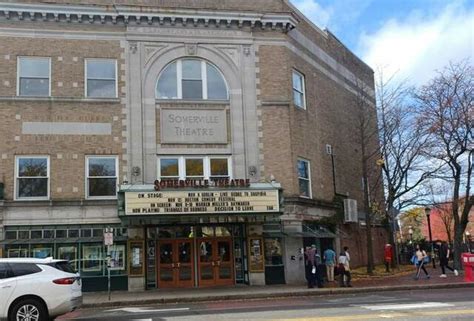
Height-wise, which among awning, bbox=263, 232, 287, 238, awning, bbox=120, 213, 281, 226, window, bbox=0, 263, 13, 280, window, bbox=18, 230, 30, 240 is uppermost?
awning, bbox=120, 213, 281, 226

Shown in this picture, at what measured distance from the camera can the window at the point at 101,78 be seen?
979 inches

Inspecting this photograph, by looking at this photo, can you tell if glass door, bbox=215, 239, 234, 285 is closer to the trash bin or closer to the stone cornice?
the trash bin

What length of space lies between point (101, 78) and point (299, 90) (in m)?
9.69

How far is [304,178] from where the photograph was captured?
89.7 ft

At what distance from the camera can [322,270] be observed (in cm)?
2441

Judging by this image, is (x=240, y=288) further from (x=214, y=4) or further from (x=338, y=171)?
(x=214, y=4)

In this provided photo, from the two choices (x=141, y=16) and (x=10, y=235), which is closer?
(x=10, y=235)

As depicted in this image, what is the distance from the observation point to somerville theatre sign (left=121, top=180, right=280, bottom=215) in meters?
22.3

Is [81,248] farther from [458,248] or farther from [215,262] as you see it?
[458,248]

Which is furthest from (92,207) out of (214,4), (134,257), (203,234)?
(214,4)

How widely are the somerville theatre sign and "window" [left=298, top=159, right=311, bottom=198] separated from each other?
3.85 meters

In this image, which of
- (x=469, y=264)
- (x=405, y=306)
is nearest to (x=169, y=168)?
(x=405, y=306)

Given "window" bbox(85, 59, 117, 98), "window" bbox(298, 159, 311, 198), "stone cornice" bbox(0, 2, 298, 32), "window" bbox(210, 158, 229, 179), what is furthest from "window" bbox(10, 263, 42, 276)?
"window" bbox(298, 159, 311, 198)

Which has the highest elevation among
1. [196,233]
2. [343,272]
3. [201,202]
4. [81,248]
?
[201,202]
